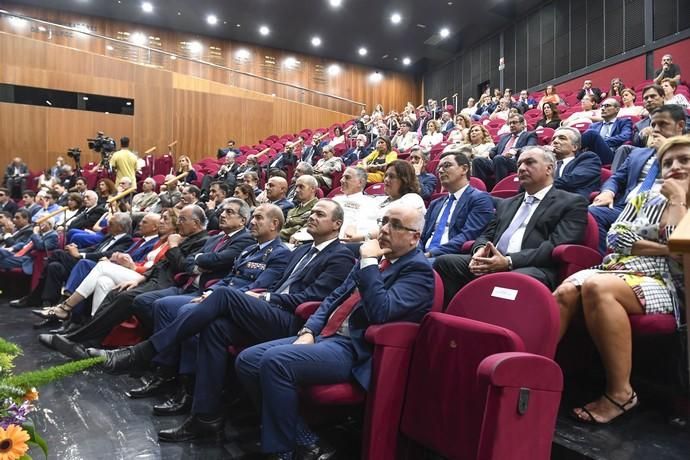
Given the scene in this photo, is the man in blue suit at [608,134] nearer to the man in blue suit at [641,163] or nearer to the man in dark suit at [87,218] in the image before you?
the man in blue suit at [641,163]

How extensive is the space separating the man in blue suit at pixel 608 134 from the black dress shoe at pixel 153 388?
8.19 ft

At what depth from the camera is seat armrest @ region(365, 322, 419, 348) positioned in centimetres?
147

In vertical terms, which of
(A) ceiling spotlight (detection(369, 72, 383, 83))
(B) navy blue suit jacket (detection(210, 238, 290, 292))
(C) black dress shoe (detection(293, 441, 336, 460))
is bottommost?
(C) black dress shoe (detection(293, 441, 336, 460))

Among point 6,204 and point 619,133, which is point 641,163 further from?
point 6,204

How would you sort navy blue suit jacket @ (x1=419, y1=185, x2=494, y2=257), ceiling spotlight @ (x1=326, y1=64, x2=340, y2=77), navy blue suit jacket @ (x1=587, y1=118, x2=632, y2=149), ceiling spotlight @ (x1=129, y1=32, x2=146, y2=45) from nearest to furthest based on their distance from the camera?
1. navy blue suit jacket @ (x1=419, y1=185, x2=494, y2=257)
2. navy blue suit jacket @ (x1=587, y1=118, x2=632, y2=149)
3. ceiling spotlight @ (x1=129, y1=32, x2=146, y2=45)
4. ceiling spotlight @ (x1=326, y1=64, x2=340, y2=77)

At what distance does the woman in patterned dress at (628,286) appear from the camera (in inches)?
58.2

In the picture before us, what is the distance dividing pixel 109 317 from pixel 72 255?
1330 millimetres

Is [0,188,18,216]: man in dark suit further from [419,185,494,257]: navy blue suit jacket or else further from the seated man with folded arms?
[419,185,494,257]: navy blue suit jacket

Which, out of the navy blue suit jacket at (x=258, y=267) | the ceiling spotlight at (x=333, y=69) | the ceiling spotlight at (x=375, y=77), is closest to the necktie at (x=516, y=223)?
the navy blue suit jacket at (x=258, y=267)

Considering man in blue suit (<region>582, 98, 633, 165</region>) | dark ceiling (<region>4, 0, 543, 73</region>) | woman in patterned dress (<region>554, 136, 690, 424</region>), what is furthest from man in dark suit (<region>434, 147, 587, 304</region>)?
dark ceiling (<region>4, 0, 543, 73</region>)

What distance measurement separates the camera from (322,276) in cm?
201

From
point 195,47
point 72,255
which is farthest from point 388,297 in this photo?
point 195,47

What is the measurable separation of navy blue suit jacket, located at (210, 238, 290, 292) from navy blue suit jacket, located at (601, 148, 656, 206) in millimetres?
1430

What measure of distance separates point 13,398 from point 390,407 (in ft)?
3.16
